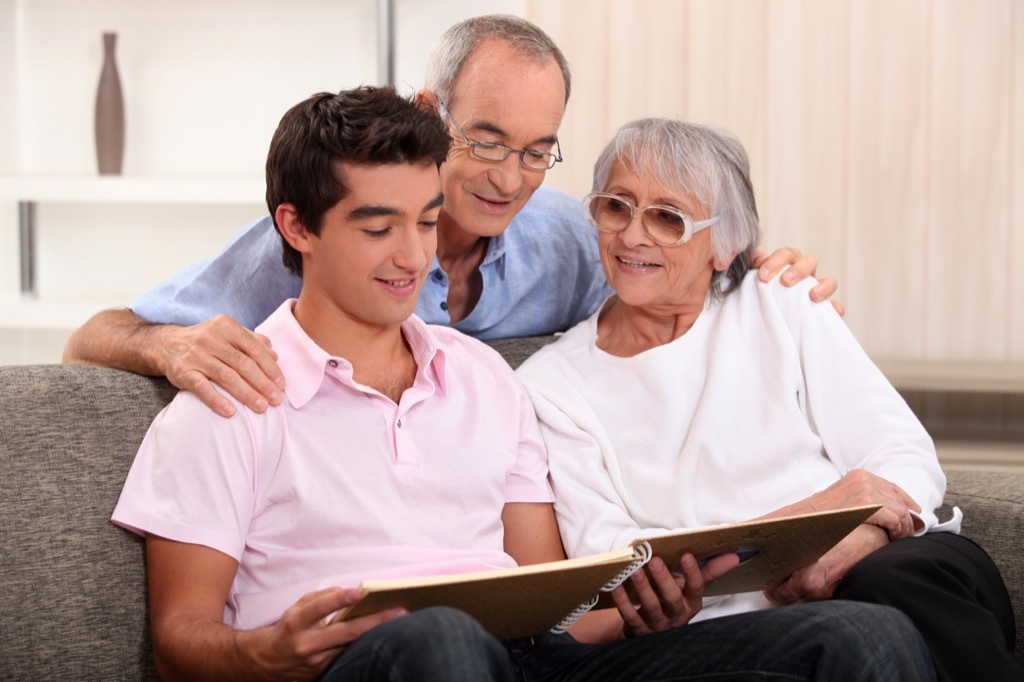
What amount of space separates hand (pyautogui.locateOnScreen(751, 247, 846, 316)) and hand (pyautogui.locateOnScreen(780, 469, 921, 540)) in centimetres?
34

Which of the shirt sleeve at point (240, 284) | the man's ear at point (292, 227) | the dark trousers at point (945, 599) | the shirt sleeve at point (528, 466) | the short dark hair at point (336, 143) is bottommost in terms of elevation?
the dark trousers at point (945, 599)

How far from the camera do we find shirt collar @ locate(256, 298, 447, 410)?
163 cm

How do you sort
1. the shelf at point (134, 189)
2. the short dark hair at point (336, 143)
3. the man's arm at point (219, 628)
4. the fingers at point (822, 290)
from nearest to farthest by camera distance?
the man's arm at point (219, 628) → the short dark hair at point (336, 143) → the fingers at point (822, 290) → the shelf at point (134, 189)

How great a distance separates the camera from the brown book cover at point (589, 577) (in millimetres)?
1216

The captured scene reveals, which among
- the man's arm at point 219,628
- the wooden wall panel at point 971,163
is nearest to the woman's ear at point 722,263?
→ the man's arm at point 219,628

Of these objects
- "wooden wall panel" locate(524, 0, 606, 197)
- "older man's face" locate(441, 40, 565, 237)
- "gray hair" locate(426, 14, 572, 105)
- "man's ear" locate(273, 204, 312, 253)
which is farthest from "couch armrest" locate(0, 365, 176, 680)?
"wooden wall panel" locate(524, 0, 606, 197)

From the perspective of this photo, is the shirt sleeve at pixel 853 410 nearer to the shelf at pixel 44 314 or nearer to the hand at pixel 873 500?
the hand at pixel 873 500

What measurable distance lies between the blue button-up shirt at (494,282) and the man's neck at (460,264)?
0.04 metres

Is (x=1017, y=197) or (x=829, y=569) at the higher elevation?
(x=1017, y=197)

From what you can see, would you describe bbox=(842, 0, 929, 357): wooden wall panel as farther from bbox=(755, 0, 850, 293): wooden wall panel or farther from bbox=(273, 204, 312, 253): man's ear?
bbox=(273, 204, 312, 253): man's ear

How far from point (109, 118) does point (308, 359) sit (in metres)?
2.50

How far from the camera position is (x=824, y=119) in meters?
3.48

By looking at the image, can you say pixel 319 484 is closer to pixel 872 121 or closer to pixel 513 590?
pixel 513 590

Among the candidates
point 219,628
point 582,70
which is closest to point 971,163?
point 582,70
